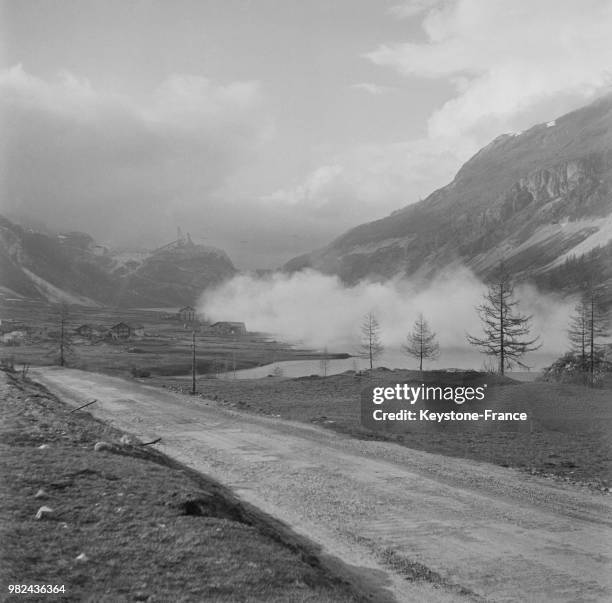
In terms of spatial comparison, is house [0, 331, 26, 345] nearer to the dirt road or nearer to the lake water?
the lake water

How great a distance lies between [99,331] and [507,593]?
554 feet

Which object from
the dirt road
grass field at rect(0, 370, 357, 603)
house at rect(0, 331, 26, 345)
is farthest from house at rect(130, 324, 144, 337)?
grass field at rect(0, 370, 357, 603)

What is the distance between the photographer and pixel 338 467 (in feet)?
74.1

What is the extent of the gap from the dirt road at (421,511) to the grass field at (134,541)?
6.28 feet

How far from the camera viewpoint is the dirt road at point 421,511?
40.5 feet

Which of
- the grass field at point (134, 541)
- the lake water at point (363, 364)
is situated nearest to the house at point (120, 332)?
the lake water at point (363, 364)

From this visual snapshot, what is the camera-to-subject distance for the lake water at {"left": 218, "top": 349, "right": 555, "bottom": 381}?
10806cm

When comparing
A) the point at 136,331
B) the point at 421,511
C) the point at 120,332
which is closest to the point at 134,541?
the point at 421,511

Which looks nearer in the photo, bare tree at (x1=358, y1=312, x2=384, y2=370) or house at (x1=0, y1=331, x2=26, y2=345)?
bare tree at (x1=358, y1=312, x2=384, y2=370)

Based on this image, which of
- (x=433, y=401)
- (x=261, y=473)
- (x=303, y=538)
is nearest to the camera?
(x=303, y=538)

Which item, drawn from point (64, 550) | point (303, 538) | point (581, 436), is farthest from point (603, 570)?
point (581, 436)

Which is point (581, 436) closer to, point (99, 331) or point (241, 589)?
point (241, 589)

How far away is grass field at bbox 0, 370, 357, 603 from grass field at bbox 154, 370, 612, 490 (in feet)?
44.5

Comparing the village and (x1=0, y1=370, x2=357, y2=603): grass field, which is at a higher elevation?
(x1=0, y1=370, x2=357, y2=603): grass field
